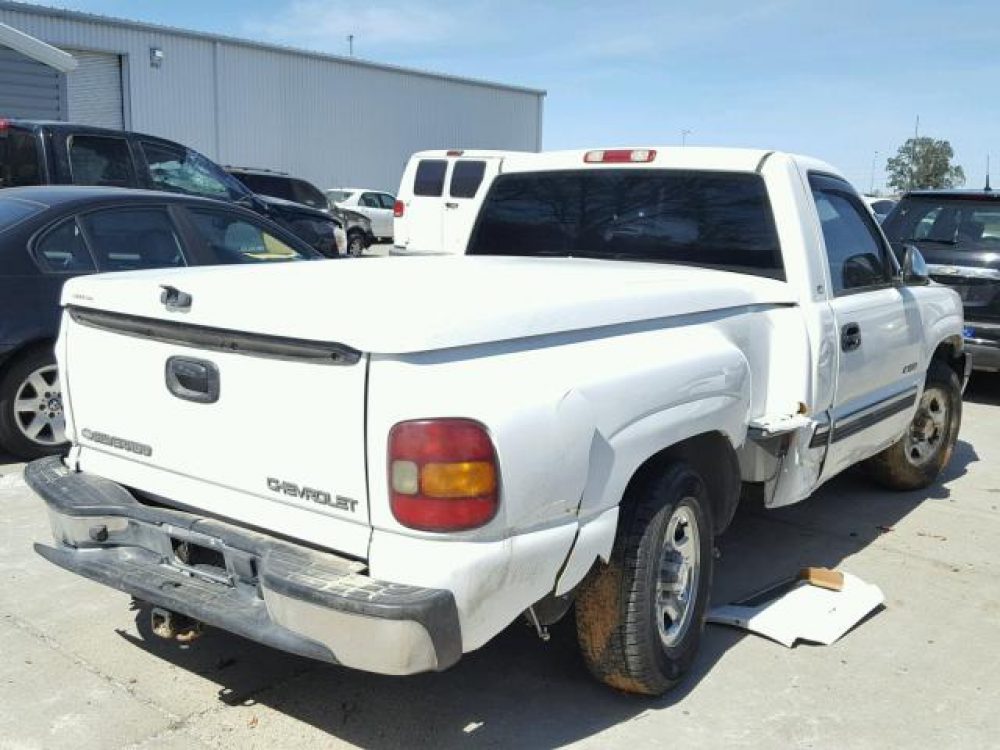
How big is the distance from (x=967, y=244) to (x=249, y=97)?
2364 centimetres

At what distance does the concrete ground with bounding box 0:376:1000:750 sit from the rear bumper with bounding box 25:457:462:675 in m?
0.52

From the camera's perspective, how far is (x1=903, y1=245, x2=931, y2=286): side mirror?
5.20m

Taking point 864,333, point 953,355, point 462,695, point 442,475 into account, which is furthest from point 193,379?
point 953,355

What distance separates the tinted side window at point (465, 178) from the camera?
1633 cm

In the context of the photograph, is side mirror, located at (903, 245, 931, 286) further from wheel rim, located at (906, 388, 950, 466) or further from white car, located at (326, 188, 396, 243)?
white car, located at (326, 188, 396, 243)

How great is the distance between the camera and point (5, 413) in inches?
223

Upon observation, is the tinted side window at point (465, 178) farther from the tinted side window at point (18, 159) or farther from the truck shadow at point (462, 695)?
the truck shadow at point (462, 695)

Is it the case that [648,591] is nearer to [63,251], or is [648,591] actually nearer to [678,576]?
[678,576]

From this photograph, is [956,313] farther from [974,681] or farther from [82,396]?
[82,396]

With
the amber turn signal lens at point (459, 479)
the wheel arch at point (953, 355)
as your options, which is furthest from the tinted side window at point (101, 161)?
the amber turn signal lens at point (459, 479)

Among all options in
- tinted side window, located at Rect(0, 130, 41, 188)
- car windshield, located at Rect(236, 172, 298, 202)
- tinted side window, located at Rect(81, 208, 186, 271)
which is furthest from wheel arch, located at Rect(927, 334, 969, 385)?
car windshield, located at Rect(236, 172, 298, 202)

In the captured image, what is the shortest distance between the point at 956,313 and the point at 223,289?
4672mm

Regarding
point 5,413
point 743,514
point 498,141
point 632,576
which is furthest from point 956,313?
point 498,141

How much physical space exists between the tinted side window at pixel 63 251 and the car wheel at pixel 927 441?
15.8ft
